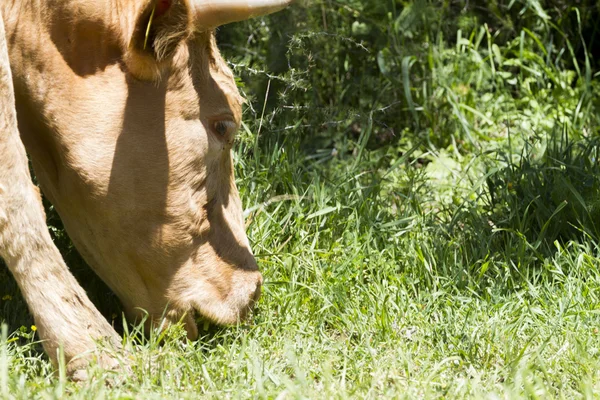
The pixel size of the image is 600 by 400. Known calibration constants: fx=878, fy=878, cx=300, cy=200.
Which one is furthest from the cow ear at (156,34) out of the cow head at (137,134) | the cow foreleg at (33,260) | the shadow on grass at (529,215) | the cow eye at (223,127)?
the shadow on grass at (529,215)

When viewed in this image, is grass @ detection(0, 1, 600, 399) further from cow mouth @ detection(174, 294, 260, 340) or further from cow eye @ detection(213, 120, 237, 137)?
cow eye @ detection(213, 120, 237, 137)

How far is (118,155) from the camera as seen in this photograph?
3916 millimetres

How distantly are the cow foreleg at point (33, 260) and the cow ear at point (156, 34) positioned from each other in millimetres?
550

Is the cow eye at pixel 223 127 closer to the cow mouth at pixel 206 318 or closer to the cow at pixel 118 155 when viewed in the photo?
the cow at pixel 118 155

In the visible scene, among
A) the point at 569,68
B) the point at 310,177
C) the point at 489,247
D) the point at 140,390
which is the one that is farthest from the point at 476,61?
the point at 140,390

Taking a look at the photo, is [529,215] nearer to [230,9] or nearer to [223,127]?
[223,127]

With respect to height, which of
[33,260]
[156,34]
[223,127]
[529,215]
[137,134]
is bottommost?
[529,215]

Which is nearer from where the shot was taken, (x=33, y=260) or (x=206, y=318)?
(x=33, y=260)

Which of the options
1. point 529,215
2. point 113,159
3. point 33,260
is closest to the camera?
point 33,260

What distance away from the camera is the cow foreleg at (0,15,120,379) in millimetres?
3668

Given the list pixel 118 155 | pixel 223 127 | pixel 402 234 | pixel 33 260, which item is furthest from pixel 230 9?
pixel 402 234

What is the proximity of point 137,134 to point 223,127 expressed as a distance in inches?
17.7

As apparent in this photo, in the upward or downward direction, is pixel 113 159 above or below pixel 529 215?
above

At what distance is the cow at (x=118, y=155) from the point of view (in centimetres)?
373
